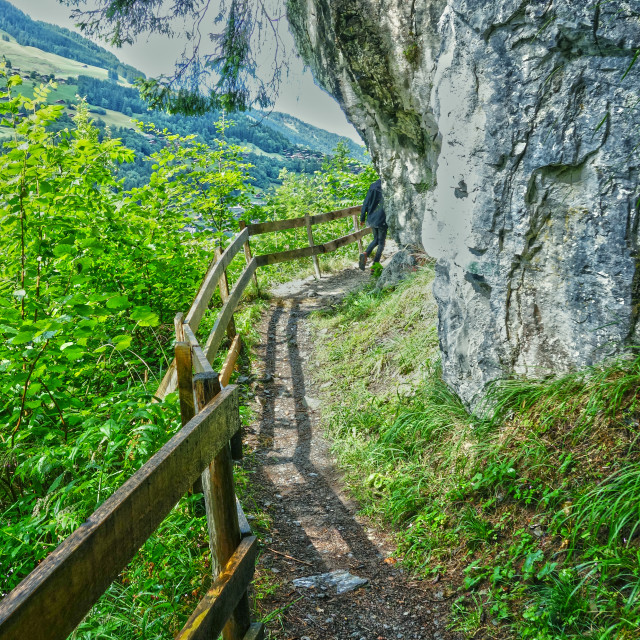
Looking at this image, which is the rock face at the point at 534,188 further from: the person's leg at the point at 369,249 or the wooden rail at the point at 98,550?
the person's leg at the point at 369,249

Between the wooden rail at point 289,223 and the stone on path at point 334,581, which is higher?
the wooden rail at point 289,223

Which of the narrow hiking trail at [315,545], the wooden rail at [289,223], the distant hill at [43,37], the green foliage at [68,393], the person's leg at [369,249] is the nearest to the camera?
the green foliage at [68,393]

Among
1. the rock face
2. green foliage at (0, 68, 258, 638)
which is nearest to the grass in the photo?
green foliage at (0, 68, 258, 638)

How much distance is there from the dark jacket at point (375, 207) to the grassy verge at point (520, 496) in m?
6.66

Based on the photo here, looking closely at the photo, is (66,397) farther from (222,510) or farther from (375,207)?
(375,207)

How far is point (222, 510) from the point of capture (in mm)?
2316

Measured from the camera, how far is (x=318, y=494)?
15.1 ft

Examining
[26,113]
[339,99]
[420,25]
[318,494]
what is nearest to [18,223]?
[26,113]

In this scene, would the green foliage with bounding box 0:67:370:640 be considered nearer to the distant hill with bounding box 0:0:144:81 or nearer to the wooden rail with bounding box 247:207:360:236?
the wooden rail with bounding box 247:207:360:236

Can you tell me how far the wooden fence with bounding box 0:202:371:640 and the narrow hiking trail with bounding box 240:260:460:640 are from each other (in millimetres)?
812

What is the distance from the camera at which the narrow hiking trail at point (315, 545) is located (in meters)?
3.11

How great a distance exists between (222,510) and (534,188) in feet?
10.1

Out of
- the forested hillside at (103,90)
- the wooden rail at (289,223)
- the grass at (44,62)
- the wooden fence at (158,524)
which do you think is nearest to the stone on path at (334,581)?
the wooden fence at (158,524)

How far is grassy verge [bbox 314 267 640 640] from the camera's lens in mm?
2668
